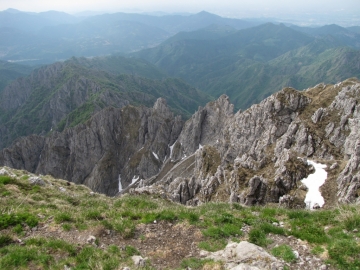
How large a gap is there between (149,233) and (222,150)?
8576cm

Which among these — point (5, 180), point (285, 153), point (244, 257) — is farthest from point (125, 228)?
point (285, 153)

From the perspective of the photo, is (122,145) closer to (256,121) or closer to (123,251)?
(256,121)

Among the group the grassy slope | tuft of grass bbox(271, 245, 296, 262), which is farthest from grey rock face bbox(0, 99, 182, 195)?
tuft of grass bbox(271, 245, 296, 262)

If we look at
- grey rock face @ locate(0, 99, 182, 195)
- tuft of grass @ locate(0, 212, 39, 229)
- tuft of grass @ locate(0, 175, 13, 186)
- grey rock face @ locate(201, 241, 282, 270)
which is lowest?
grey rock face @ locate(0, 99, 182, 195)

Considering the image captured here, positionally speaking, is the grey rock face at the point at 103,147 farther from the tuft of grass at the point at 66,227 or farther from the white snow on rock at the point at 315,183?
the tuft of grass at the point at 66,227

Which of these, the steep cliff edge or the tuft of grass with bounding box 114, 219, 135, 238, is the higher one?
the tuft of grass with bounding box 114, 219, 135, 238

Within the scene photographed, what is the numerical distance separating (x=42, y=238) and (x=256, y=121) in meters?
89.1

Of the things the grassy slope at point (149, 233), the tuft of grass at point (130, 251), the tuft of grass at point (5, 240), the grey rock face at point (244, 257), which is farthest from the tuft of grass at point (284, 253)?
the tuft of grass at point (5, 240)

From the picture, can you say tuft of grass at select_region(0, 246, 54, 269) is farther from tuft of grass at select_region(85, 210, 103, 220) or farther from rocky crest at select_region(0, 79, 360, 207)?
rocky crest at select_region(0, 79, 360, 207)

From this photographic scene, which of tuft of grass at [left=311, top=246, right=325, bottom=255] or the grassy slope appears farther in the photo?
tuft of grass at [left=311, top=246, right=325, bottom=255]

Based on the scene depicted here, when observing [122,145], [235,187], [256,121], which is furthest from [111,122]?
[235,187]

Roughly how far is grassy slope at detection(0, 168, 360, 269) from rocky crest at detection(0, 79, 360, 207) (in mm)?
17078

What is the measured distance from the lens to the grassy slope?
10.8 meters

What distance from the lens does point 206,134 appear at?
15888cm
